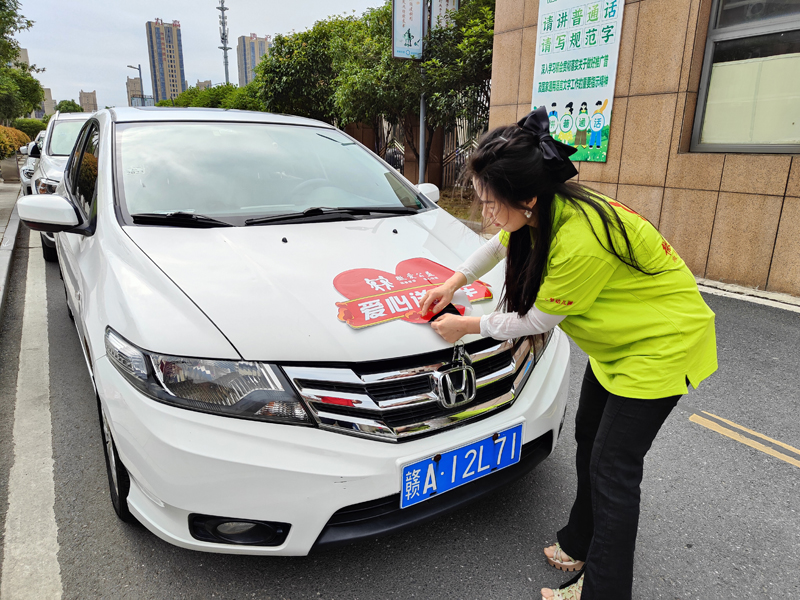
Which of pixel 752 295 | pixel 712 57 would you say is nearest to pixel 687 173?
pixel 712 57

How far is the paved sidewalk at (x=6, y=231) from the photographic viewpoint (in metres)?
5.59

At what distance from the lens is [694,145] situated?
648 centimetres

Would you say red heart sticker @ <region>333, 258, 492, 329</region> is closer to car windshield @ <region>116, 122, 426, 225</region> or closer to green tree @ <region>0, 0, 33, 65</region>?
car windshield @ <region>116, 122, 426, 225</region>

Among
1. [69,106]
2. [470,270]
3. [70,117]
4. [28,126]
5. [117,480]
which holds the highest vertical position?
[69,106]

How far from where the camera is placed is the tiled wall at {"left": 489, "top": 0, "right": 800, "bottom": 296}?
5.66 m

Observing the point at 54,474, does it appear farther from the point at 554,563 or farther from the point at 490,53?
the point at 490,53

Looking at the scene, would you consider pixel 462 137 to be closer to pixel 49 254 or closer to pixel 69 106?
pixel 49 254

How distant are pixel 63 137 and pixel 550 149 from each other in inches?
365

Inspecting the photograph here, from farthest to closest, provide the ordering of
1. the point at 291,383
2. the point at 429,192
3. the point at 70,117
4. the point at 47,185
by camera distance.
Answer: the point at 70,117 → the point at 47,185 → the point at 429,192 → the point at 291,383

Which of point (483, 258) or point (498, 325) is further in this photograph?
point (483, 258)

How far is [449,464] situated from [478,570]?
0.50m

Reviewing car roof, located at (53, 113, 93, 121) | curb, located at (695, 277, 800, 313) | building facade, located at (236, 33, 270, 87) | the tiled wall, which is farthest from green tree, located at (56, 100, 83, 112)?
curb, located at (695, 277, 800, 313)

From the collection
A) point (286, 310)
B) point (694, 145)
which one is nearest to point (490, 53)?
point (694, 145)

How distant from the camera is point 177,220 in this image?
2348 mm
